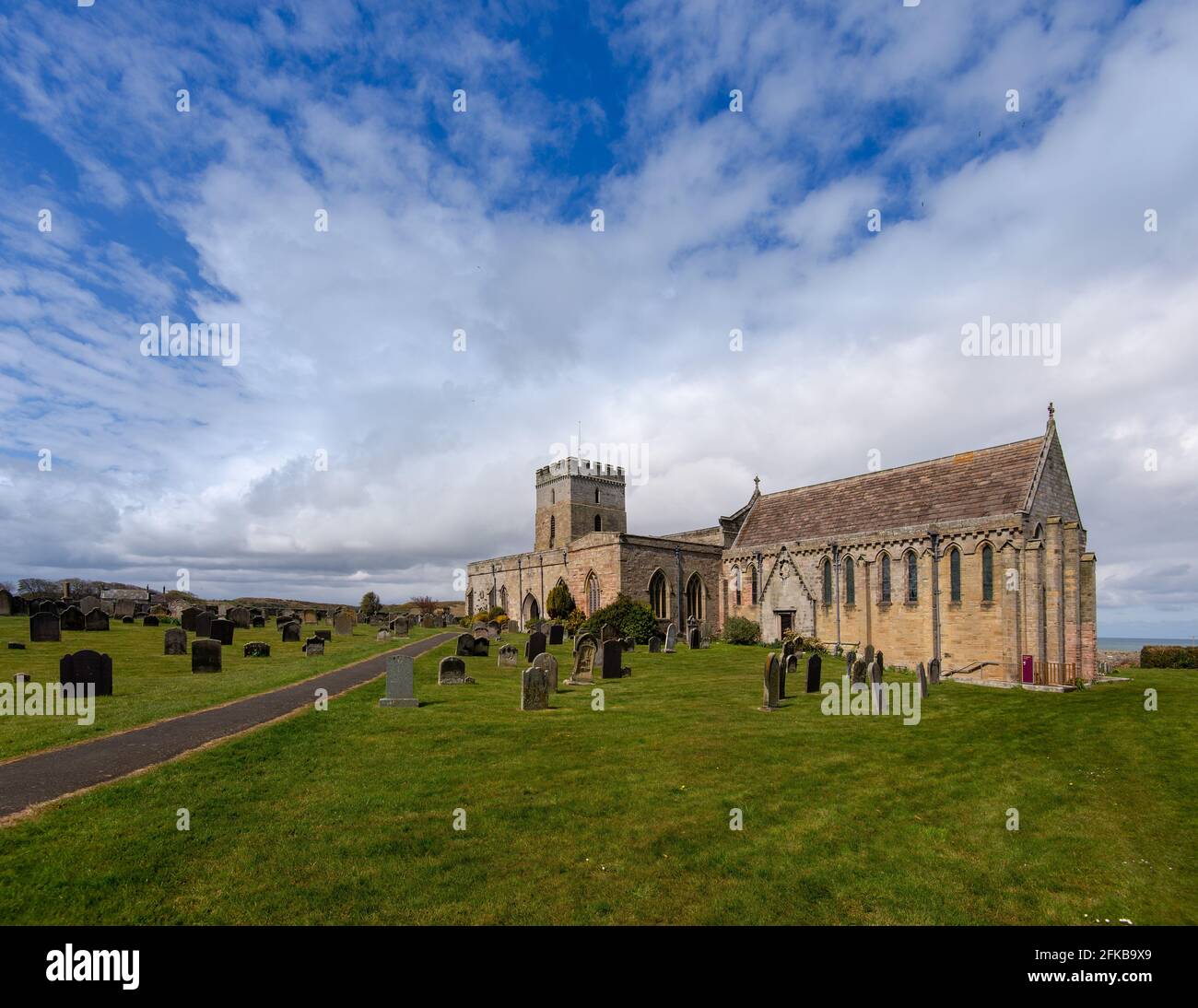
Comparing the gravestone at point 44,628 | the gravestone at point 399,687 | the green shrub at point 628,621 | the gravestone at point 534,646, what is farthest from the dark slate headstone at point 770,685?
the gravestone at point 44,628

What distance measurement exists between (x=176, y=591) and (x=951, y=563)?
63.4m

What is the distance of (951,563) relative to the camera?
87.8 ft

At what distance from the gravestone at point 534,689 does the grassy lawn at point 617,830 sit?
124 cm

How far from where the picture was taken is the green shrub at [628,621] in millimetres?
32562

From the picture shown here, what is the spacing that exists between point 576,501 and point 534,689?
43478 mm

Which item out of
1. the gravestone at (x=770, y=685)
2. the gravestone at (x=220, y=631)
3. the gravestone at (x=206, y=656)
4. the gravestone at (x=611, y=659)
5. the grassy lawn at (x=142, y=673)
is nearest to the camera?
the grassy lawn at (x=142, y=673)

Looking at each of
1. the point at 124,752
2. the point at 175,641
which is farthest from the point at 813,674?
the point at 175,641

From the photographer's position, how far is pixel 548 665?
14.9 metres

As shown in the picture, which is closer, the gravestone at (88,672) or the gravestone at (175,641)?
the gravestone at (88,672)

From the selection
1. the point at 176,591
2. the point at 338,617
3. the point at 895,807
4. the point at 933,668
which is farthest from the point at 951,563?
the point at 176,591

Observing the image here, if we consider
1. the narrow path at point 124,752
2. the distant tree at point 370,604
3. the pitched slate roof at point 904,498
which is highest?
the pitched slate roof at point 904,498

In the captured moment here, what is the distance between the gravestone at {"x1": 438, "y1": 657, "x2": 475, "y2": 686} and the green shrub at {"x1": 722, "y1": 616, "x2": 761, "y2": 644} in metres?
21.4

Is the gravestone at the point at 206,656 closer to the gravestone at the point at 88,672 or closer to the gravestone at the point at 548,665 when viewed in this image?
the gravestone at the point at 88,672

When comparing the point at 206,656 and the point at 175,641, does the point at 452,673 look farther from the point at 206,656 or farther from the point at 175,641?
the point at 175,641
